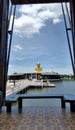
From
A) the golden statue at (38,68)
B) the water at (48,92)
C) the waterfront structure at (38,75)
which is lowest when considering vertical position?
the water at (48,92)

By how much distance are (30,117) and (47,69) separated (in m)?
33.4

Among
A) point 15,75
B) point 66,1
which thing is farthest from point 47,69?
point 66,1

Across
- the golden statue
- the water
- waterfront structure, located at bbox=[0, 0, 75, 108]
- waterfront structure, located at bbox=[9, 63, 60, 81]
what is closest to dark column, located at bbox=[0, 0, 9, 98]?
waterfront structure, located at bbox=[0, 0, 75, 108]

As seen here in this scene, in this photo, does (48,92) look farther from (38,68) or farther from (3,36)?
(3,36)

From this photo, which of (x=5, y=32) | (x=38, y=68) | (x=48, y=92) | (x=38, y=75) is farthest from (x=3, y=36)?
(x=38, y=75)

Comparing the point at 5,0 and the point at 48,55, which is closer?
the point at 5,0

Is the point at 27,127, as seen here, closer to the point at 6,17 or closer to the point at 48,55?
the point at 6,17

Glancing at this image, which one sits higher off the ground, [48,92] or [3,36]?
[3,36]

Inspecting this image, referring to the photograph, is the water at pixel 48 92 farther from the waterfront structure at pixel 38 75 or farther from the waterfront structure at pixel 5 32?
the waterfront structure at pixel 5 32

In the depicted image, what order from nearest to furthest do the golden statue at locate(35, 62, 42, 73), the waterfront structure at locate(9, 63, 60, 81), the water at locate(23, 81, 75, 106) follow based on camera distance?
the water at locate(23, 81, 75, 106) → the waterfront structure at locate(9, 63, 60, 81) → the golden statue at locate(35, 62, 42, 73)

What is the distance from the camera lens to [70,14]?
7.81m

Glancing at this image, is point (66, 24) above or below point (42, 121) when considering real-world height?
above

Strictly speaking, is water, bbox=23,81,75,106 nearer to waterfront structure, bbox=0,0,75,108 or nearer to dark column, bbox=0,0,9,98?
waterfront structure, bbox=0,0,75,108

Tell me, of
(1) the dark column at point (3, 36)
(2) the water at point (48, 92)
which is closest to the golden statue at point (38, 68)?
(2) the water at point (48, 92)
